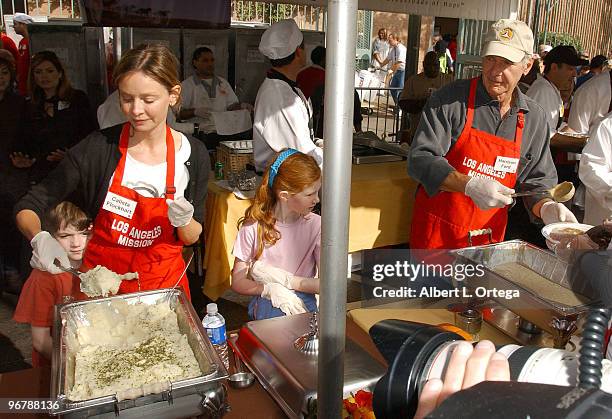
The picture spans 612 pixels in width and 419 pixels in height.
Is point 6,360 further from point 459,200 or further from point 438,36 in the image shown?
point 438,36

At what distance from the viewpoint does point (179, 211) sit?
175 cm

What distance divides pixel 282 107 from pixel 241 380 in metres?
1.88

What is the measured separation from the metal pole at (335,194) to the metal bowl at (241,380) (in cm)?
55

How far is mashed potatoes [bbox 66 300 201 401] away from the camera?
3.93ft

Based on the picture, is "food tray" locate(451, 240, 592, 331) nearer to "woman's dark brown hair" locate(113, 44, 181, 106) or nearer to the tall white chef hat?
"woman's dark brown hair" locate(113, 44, 181, 106)

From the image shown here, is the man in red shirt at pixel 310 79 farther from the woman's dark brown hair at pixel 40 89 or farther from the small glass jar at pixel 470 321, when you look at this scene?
the small glass jar at pixel 470 321

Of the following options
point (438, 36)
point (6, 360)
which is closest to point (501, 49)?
point (6, 360)

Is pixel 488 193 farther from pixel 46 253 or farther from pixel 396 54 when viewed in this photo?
pixel 396 54

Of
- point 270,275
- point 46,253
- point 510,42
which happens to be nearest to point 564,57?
point 510,42

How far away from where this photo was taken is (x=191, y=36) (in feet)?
18.4

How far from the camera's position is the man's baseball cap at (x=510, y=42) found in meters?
2.27

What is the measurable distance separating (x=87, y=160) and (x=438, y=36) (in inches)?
371

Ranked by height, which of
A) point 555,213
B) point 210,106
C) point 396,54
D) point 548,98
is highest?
point 396,54

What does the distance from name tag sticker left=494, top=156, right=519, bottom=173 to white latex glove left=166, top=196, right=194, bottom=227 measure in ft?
4.32
